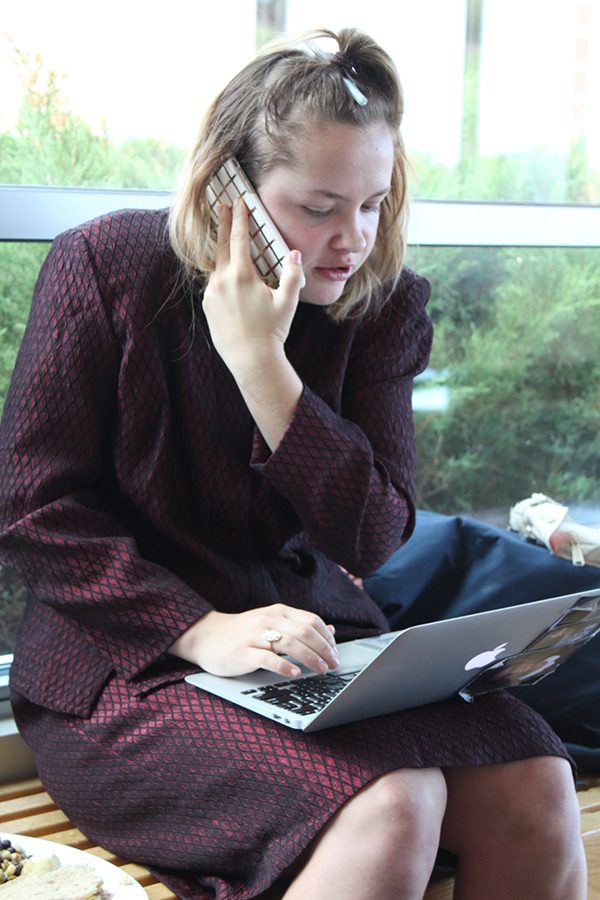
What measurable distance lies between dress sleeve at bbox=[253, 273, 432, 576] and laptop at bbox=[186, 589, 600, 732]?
6.9 inches

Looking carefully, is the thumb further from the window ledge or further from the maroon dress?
the window ledge

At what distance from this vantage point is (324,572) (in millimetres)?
1844

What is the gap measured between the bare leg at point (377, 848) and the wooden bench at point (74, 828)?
0.32m

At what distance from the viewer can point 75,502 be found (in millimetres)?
1583

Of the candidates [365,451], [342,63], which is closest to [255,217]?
[342,63]

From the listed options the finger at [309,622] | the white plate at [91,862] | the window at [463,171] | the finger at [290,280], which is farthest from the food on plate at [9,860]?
the finger at [290,280]

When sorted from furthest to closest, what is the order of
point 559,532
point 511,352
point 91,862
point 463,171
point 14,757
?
point 511,352 → point 463,171 → point 559,532 → point 14,757 → point 91,862

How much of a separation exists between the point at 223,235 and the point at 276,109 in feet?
0.59

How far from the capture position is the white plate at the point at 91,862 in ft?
4.91

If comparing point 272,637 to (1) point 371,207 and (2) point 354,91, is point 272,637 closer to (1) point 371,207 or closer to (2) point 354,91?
(1) point 371,207

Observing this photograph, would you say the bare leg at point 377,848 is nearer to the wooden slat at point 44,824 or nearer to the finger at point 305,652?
the finger at point 305,652

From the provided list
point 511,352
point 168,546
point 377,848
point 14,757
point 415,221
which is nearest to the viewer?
point 377,848

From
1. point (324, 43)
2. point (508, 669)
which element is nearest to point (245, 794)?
point (508, 669)

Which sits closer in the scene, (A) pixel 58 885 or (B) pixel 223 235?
(A) pixel 58 885
